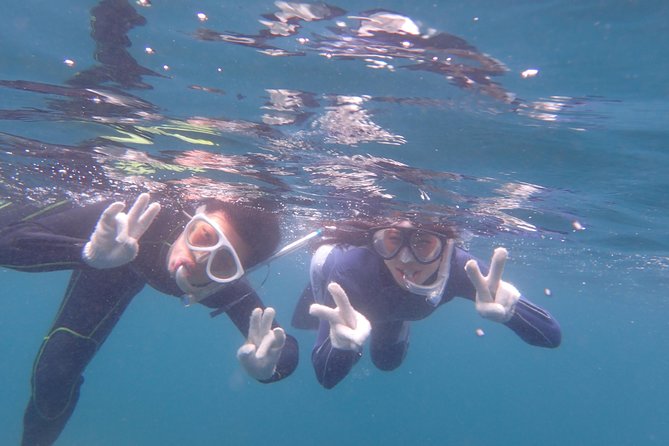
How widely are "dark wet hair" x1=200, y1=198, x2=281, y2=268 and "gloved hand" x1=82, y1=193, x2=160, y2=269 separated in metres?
1.63

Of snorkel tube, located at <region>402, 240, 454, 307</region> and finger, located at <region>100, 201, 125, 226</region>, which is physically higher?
finger, located at <region>100, 201, 125, 226</region>

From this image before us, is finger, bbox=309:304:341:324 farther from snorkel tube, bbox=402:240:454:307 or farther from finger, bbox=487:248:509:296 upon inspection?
snorkel tube, bbox=402:240:454:307

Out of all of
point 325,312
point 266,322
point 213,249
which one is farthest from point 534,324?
point 213,249

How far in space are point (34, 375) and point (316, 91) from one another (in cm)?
621

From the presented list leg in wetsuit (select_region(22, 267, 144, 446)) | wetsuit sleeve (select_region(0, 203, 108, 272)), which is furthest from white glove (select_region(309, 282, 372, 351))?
leg in wetsuit (select_region(22, 267, 144, 446))

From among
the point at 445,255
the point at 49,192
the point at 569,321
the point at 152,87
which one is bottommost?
the point at 569,321

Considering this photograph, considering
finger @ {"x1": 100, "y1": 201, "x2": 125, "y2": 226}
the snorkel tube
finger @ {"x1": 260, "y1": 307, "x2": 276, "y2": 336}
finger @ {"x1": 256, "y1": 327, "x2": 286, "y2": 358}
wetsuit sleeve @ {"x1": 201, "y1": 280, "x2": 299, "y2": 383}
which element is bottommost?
wetsuit sleeve @ {"x1": 201, "y1": 280, "x2": 299, "y2": 383}

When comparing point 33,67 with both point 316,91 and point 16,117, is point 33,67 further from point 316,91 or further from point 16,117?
point 316,91

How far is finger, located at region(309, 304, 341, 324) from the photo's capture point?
5.62 meters

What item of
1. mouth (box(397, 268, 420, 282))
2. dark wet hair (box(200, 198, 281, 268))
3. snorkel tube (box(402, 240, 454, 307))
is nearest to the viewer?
dark wet hair (box(200, 198, 281, 268))

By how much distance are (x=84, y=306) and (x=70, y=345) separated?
607mm

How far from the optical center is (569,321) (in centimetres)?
7606

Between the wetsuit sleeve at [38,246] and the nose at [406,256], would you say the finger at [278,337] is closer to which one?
the wetsuit sleeve at [38,246]

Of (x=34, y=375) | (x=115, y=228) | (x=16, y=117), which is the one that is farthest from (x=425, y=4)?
(x=16, y=117)
